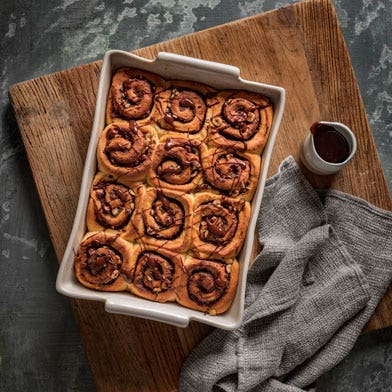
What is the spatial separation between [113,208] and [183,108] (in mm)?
460

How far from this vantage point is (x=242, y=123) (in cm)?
198

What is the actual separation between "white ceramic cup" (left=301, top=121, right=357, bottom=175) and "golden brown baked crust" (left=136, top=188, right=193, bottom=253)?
525 millimetres

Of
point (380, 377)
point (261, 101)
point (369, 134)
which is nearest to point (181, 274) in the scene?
point (261, 101)

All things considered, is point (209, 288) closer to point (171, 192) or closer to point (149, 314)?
point (149, 314)

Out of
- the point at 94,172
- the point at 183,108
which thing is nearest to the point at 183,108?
the point at 183,108

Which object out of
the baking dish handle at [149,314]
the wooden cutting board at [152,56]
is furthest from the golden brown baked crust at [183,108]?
the baking dish handle at [149,314]

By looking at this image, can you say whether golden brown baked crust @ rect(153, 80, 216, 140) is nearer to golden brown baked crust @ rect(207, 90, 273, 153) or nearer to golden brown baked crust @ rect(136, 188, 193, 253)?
golden brown baked crust @ rect(207, 90, 273, 153)

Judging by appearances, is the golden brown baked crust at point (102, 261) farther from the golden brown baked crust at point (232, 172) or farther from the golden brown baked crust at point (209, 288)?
the golden brown baked crust at point (232, 172)

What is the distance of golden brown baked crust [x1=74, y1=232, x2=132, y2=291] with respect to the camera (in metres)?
1.93

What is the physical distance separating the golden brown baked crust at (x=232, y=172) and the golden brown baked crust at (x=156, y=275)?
318 mm

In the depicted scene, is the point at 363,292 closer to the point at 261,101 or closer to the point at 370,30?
the point at 261,101

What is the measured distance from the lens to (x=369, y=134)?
7.32 feet

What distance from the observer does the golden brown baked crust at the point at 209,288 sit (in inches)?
76.9

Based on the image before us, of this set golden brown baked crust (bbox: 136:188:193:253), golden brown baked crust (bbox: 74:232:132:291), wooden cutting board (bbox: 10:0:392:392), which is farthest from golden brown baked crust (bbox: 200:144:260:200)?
golden brown baked crust (bbox: 74:232:132:291)
